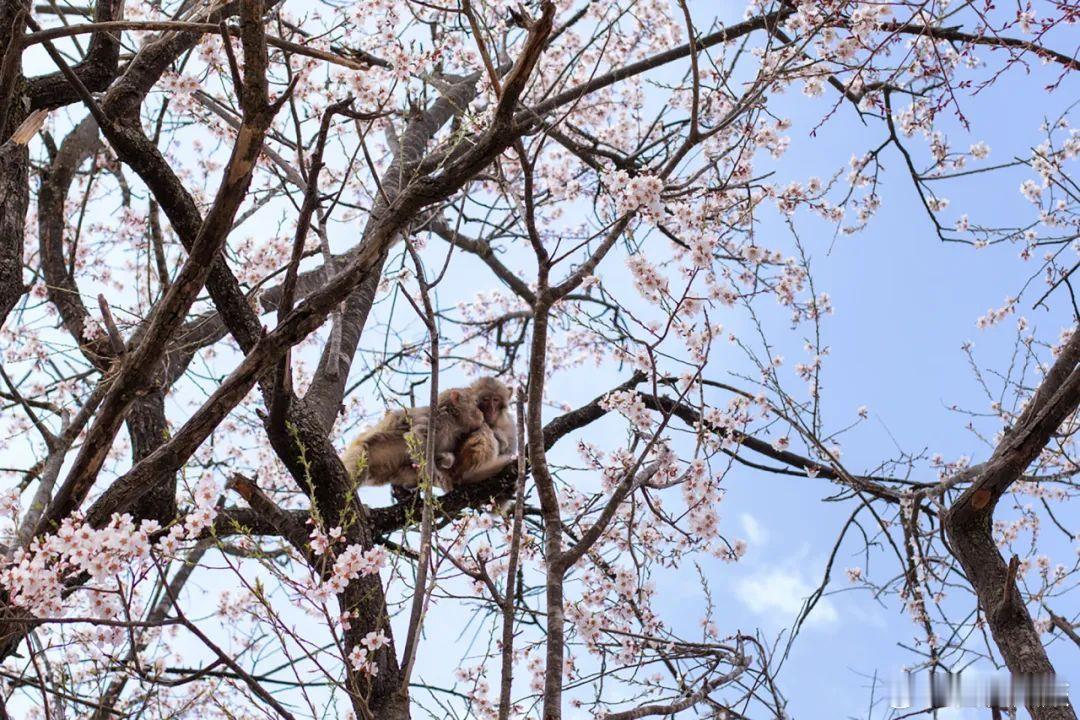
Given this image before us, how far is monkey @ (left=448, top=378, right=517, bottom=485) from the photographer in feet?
17.5

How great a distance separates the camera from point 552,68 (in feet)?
27.1

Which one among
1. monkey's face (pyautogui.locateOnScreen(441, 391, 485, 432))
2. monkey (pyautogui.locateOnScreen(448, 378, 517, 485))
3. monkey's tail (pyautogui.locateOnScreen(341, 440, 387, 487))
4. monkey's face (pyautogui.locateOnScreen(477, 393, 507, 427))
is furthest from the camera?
monkey's face (pyautogui.locateOnScreen(477, 393, 507, 427))

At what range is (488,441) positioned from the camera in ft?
17.9

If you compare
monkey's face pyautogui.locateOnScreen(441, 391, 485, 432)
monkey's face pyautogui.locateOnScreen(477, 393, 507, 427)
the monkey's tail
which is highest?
monkey's face pyautogui.locateOnScreen(477, 393, 507, 427)

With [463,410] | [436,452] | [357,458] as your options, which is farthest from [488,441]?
[357,458]

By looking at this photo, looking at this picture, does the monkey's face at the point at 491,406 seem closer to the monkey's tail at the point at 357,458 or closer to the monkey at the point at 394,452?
the monkey at the point at 394,452

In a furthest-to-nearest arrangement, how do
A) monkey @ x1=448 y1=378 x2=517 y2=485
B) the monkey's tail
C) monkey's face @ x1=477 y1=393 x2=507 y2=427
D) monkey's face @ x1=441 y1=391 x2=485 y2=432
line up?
1. monkey's face @ x1=477 y1=393 x2=507 y2=427
2. monkey's face @ x1=441 y1=391 x2=485 y2=432
3. monkey @ x1=448 y1=378 x2=517 y2=485
4. the monkey's tail

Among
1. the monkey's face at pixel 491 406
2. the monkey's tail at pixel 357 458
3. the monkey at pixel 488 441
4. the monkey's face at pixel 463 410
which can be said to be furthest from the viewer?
the monkey's face at pixel 491 406

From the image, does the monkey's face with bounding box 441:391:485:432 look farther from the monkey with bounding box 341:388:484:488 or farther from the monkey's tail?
the monkey's tail

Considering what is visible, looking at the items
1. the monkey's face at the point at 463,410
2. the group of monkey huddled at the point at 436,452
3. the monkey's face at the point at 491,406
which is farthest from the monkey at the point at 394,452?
the monkey's face at the point at 491,406

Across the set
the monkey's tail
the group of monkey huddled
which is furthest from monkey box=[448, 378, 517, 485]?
the monkey's tail

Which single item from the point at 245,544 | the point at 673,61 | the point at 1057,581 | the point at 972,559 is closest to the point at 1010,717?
the point at 972,559

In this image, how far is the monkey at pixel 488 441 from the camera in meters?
5.34

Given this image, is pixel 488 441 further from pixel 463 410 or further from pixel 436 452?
pixel 463 410
